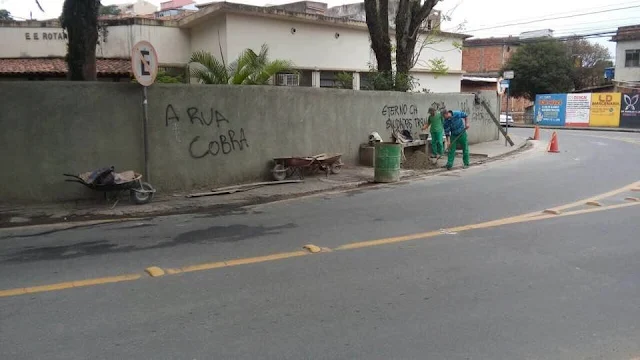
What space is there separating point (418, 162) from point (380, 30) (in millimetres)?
5291

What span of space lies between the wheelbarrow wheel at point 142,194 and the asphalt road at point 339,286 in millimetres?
1264

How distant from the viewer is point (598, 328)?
14.0 ft

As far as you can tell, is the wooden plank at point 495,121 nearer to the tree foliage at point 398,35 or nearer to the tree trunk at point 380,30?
the tree foliage at point 398,35

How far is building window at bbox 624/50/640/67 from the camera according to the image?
154ft

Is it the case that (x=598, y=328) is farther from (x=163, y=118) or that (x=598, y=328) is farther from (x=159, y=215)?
(x=163, y=118)

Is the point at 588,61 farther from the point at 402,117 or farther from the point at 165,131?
the point at 165,131

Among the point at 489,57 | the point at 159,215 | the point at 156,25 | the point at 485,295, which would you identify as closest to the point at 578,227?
the point at 485,295

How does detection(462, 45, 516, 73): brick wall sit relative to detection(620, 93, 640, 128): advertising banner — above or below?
above

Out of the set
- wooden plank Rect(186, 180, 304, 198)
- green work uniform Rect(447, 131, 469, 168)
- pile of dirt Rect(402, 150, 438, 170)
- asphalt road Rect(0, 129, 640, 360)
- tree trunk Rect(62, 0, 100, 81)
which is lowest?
asphalt road Rect(0, 129, 640, 360)

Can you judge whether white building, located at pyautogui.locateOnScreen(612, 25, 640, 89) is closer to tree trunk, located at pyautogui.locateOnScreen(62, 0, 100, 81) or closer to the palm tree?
the palm tree

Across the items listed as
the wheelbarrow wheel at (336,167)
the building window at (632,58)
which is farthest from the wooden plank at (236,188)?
the building window at (632,58)

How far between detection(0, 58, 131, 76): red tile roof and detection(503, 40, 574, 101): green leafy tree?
3891 cm

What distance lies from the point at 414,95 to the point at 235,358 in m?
14.6

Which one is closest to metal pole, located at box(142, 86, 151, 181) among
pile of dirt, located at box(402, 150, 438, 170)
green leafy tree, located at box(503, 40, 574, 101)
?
pile of dirt, located at box(402, 150, 438, 170)
